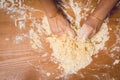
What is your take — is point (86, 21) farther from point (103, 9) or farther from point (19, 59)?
point (19, 59)

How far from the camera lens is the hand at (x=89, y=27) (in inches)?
36.1

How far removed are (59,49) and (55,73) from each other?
12cm

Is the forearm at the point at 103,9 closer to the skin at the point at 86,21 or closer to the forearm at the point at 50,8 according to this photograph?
the skin at the point at 86,21

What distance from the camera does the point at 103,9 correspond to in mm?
924

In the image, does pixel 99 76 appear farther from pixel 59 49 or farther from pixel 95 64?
pixel 59 49

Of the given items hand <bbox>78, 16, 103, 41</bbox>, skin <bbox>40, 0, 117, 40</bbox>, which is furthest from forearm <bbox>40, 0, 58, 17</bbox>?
hand <bbox>78, 16, 103, 41</bbox>

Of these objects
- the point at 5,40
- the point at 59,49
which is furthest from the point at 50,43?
the point at 5,40

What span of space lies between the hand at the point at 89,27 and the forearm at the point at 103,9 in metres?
0.02

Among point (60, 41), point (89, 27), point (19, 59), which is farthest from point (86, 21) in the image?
point (19, 59)

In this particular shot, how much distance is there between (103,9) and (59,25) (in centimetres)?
22

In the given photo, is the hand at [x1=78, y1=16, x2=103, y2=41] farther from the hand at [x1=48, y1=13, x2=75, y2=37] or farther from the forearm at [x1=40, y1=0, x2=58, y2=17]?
the forearm at [x1=40, y1=0, x2=58, y2=17]

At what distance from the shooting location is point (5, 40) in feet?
3.08

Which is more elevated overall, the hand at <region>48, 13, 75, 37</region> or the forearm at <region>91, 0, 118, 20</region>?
the forearm at <region>91, 0, 118, 20</region>

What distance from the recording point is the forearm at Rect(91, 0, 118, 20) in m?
0.92
